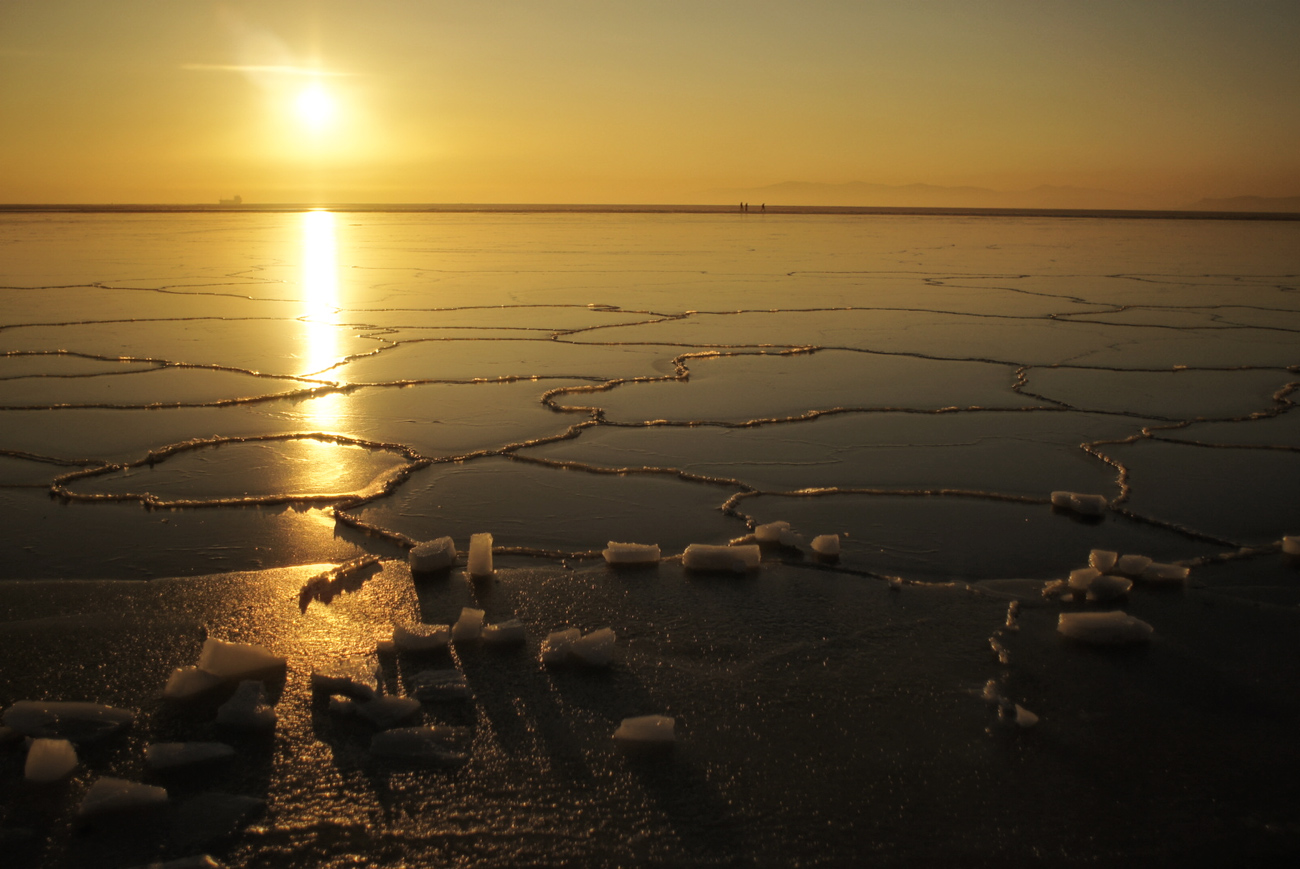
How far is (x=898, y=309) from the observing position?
704 cm

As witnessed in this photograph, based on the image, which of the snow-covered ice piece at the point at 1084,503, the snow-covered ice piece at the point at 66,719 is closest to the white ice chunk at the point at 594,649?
the snow-covered ice piece at the point at 66,719

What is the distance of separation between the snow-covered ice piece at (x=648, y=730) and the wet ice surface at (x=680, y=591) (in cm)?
3

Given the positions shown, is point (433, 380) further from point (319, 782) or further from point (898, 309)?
point (898, 309)

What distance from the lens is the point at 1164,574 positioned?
2023 millimetres

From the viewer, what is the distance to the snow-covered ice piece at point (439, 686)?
153 centimetres

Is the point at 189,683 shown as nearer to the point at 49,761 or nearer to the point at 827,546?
the point at 49,761

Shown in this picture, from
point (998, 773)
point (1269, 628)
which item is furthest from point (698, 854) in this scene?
point (1269, 628)

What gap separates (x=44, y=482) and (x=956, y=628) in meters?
2.54

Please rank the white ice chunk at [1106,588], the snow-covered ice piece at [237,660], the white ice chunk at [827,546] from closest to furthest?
the snow-covered ice piece at [237,660] → the white ice chunk at [1106,588] → the white ice chunk at [827,546]

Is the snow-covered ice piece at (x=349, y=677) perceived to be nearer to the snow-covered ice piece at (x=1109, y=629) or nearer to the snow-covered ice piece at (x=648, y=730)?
the snow-covered ice piece at (x=648, y=730)

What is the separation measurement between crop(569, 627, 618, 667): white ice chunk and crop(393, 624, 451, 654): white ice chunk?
25 centimetres

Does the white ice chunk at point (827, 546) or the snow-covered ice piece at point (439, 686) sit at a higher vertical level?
the white ice chunk at point (827, 546)

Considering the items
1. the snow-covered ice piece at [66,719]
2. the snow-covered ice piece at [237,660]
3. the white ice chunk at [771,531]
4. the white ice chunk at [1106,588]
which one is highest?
the white ice chunk at [771,531]

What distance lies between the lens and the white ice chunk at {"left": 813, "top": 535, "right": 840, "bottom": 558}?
2.16 m
